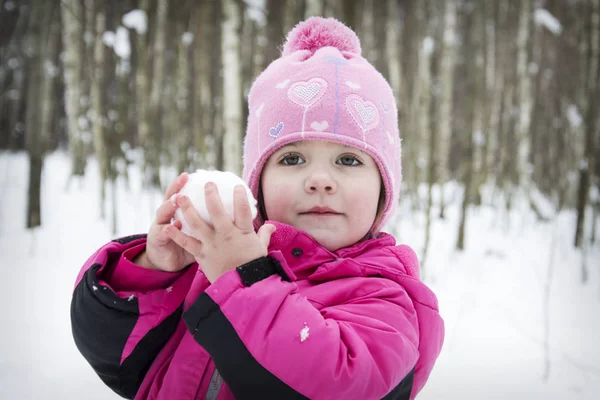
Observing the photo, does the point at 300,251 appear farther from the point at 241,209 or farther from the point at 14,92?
the point at 14,92

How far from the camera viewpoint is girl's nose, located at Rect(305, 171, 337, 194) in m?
1.11

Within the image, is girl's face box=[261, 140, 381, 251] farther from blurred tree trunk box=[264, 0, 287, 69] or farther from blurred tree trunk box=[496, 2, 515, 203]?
blurred tree trunk box=[496, 2, 515, 203]

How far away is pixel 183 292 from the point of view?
110cm

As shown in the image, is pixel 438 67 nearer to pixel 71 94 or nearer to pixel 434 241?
pixel 434 241

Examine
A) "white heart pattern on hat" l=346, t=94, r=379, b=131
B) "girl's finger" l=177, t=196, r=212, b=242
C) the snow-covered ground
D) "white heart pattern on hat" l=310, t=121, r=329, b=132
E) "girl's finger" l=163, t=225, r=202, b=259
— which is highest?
"white heart pattern on hat" l=346, t=94, r=379, b=131

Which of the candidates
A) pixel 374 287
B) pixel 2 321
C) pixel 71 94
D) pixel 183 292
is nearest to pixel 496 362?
pixel 374 287

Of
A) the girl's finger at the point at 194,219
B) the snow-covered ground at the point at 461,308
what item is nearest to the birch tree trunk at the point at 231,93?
the snow-covered ground at the point at 461,308

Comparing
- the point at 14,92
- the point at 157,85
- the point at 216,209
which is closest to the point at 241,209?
the point at 216,209

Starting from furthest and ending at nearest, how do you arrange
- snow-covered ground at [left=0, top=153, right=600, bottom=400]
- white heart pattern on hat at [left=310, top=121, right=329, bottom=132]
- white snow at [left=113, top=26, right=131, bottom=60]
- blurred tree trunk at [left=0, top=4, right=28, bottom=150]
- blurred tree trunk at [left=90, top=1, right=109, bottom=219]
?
blurred tree trunk at [left=0, top=4, right=28, bottom=150] < blurred tree trunk at [left=90, top=1, right=109, bottom=219] < white snow at [left=113, top=26, right=131, bottom=60] < snow-covered ground at [left=0, top=153, right=600, bottom=400] < white heart pattern on hat at [left=310, top=121, right=329, bottom=132]

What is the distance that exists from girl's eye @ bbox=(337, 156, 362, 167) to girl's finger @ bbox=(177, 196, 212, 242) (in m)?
0.55

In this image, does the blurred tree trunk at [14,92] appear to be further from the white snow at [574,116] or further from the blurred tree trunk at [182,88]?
the white snow at [574,116]

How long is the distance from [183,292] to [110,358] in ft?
0.83

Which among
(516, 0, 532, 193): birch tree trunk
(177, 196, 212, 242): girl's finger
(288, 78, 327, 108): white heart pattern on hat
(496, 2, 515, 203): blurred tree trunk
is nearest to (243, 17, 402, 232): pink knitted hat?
(288, 78, 327, 108): white heart pattern on hat

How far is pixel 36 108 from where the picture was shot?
5.38 m
